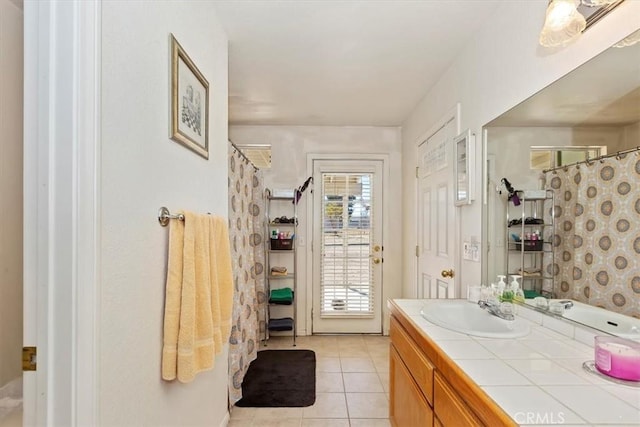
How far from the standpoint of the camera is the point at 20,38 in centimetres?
114

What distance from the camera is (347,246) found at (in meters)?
3.75

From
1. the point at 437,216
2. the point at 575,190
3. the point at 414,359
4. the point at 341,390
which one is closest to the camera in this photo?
the point at 575,190

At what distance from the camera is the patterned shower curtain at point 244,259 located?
2338 millimetres

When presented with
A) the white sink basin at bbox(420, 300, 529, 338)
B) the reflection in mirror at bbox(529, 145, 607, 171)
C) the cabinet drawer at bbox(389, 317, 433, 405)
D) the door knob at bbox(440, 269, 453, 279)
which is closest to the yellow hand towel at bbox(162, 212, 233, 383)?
the cabinet drawer at bbox(389, 317, 433, 405)

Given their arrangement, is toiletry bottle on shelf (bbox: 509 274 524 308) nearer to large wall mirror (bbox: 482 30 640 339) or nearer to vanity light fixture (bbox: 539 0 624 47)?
large wall mirror (bbox: 482 30 640 339)

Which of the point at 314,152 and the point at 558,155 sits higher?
the point at 314,152

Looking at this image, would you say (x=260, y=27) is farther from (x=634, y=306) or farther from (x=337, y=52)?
(x=634, y=306)

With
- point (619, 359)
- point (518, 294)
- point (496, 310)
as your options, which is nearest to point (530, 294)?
point (518, 294)

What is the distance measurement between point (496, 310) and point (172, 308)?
139 centimetres

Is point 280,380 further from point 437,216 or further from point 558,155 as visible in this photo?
point 558,155

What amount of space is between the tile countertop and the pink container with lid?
0.04m

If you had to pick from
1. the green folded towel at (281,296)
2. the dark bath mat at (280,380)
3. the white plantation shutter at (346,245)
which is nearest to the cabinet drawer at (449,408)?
the dark bath mat at (280,380)

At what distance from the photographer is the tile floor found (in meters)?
2.13

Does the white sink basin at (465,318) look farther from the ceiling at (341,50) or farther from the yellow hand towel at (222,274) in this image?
the ceiling at (341,50)
